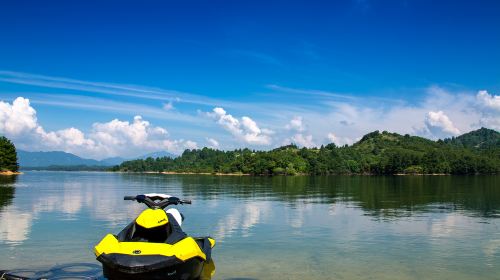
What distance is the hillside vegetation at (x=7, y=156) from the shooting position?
6511 inches

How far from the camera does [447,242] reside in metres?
24.8

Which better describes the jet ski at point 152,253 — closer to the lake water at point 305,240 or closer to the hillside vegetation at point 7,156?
the lake water at point 305,240

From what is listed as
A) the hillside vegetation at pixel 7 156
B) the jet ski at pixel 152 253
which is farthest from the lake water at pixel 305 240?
the hillside vegetation at pixel 7 156

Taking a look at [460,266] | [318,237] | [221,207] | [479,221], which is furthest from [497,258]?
[221,207]

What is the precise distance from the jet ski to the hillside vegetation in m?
175

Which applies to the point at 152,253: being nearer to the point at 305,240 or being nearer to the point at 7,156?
the point at 305,240

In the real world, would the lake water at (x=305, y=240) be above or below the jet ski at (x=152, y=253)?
below

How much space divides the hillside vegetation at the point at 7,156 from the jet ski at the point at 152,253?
175143 millimetres

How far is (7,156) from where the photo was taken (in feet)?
550

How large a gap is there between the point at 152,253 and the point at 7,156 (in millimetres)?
180573

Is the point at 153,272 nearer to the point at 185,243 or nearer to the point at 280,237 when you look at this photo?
the point at 185,243

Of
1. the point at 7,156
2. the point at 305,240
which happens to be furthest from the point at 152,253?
the point at 7,156

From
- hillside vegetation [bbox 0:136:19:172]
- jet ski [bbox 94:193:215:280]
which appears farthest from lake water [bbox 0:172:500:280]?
hillside vegetation [bbox 0:136:19:172]

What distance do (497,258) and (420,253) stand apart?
325cm
